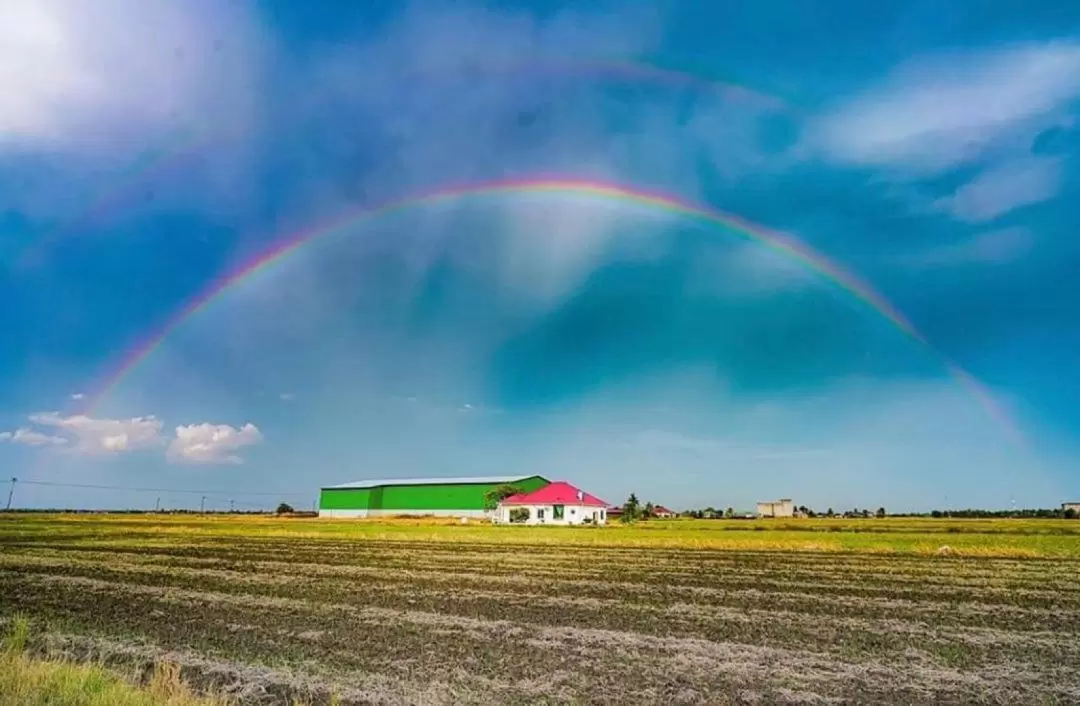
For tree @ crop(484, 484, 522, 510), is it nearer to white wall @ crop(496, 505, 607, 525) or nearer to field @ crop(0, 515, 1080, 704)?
white wall @ crop(496, 505, 607, 525)

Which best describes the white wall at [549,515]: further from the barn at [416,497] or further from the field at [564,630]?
the field at [564,630]

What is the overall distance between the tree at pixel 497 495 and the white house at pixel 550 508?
3507mm

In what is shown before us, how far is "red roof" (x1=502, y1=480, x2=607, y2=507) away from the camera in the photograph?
8562cm

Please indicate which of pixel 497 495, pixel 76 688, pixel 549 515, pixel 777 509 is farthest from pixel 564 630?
pixel 777 509

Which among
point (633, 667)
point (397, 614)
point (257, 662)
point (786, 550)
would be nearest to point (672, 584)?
point (397, 614)

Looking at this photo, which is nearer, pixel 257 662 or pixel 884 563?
pixel 257 662

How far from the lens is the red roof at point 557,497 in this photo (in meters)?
85.6

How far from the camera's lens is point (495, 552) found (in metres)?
35.8

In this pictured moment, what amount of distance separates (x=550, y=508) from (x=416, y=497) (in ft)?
93.5

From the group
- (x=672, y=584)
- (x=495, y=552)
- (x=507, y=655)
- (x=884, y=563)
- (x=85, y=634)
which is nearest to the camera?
(x=507, y=655)

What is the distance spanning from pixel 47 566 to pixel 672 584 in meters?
22.5

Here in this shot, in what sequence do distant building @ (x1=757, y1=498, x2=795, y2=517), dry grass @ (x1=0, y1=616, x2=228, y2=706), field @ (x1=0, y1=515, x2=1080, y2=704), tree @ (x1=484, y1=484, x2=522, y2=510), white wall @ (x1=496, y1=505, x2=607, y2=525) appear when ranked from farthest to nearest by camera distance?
distant building @ (x1=757, y1=498, x2=795, y2=517) → tree @ (x1=484, y1=484, x2=522, y2=510) → white wall @ (x1=496, y1=505, x2=607, y2=525) → field @ (x1=0, y1=515, x2=1080, y2=704) → dry grass @ (x1=0, y1=616, x2=228, y2=706)

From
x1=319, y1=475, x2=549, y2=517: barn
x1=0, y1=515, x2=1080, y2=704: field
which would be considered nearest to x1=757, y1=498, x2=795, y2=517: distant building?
x1=319, y1=475, x2=549, y2=517: barn

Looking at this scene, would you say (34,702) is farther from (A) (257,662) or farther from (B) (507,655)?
(B) (507,655)
